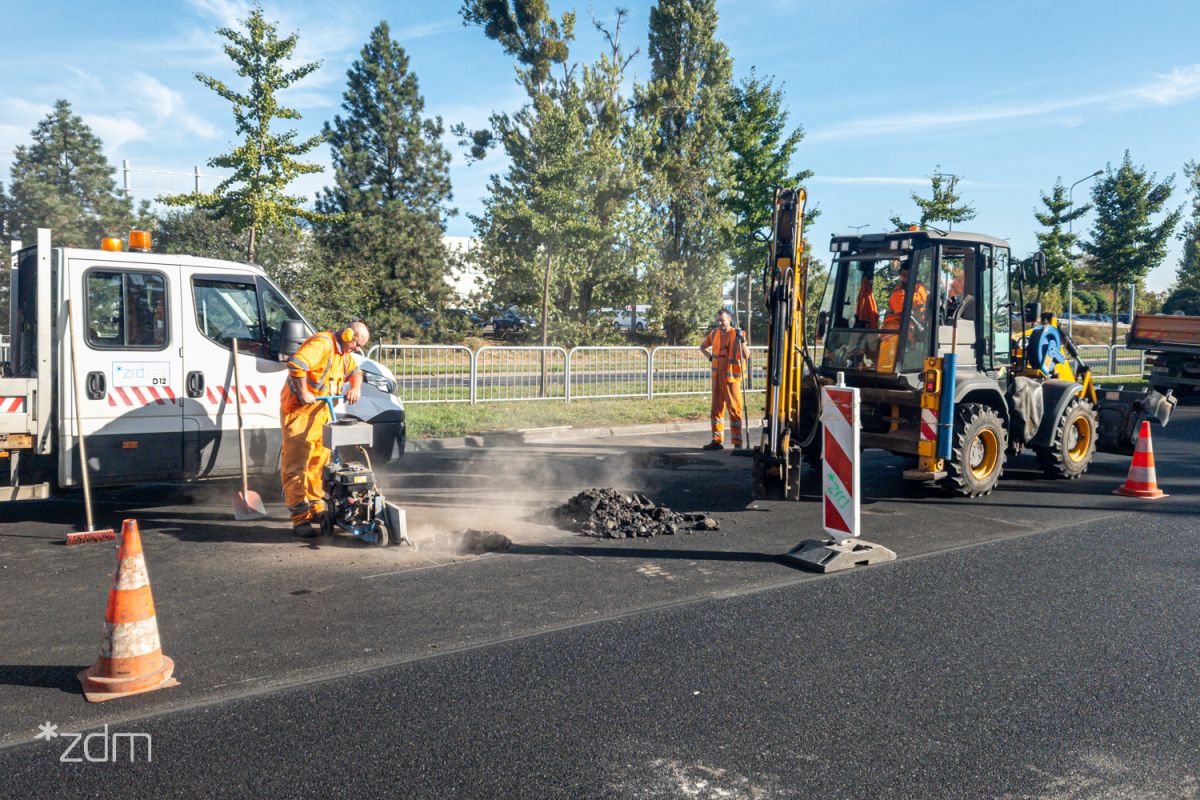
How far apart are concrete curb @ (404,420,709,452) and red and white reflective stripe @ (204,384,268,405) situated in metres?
4.37

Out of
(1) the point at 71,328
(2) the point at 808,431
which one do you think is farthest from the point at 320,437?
(2) the point at 808,431

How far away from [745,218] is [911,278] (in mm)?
17041

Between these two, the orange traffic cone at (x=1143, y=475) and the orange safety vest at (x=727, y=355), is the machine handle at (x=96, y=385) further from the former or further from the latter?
the orange traffic cone at (x=1143, y=475)

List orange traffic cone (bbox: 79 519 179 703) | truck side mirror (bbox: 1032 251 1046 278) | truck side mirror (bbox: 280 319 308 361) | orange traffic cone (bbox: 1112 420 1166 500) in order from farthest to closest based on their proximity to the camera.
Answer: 1. orange traffic cone (bbox: 1112 420 1166 500)
2. truck side mirror (bbox: 1032 251 1046 278)
3. truck side mirror (bbox: 280 319 308 361)
4. orange traffic cone (bbox: 79 519 179 703)

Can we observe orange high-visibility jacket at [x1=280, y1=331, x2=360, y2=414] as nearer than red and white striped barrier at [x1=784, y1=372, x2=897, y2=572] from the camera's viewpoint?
No

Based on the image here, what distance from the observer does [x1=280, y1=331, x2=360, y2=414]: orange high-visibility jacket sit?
277 inches

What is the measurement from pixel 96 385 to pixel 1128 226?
92.6 feet

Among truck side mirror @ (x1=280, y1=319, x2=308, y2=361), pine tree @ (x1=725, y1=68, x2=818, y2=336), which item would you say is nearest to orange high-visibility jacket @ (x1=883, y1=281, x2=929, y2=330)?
truck side mirror @ (x1=280, y1=319, x2=308, y2=361)

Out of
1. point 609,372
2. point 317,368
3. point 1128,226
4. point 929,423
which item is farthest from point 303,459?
point 1128,226

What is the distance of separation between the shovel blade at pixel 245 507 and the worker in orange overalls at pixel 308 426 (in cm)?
54

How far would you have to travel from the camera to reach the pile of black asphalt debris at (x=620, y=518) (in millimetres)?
7383

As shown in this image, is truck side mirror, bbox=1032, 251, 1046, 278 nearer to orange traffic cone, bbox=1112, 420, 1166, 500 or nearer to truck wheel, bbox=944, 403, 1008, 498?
truck wheel, bbox=944, 403, 1008, 498

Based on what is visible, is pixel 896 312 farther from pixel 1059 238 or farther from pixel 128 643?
pixel 1059 238

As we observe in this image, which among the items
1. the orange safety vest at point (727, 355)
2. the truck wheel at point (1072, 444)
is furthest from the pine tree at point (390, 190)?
the truck wheel at point (1072, 444)
